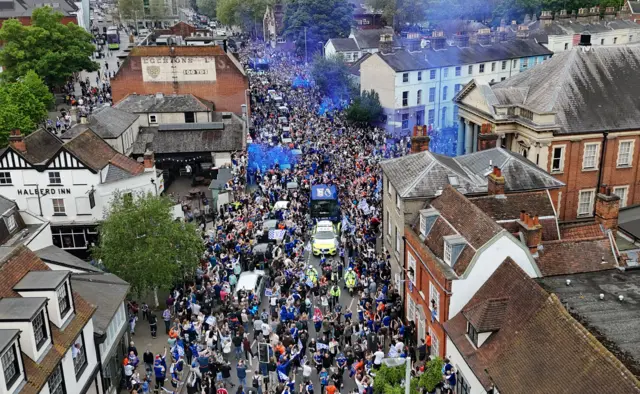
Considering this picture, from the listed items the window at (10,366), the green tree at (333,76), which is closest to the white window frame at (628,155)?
the window at (10,366)

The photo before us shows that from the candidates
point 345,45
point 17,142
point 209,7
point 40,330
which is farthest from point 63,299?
point 209,7

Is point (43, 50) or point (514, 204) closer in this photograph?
point (514, 204)

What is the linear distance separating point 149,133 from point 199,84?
10.7m

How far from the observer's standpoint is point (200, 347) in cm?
2528

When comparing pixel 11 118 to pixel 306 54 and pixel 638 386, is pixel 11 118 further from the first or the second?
pixel 306 54

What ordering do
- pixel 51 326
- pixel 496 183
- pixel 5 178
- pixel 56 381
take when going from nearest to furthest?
pixel 56 381 → pixel 51 326 → pixel 496 183 → pixel 5 178

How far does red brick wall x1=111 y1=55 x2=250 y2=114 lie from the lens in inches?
2318

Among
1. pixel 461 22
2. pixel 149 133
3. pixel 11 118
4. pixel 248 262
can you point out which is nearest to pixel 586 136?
pixel 248 262

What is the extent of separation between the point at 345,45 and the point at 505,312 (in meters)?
77.2

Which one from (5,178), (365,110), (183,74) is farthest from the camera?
(365,110)

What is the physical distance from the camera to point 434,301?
2430 cm

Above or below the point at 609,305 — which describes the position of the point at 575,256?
below

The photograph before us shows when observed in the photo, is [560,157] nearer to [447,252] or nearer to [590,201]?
[590,201]

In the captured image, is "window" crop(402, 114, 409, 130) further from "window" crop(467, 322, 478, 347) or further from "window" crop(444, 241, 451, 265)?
"window" crop(467, 322, 478, 347)
